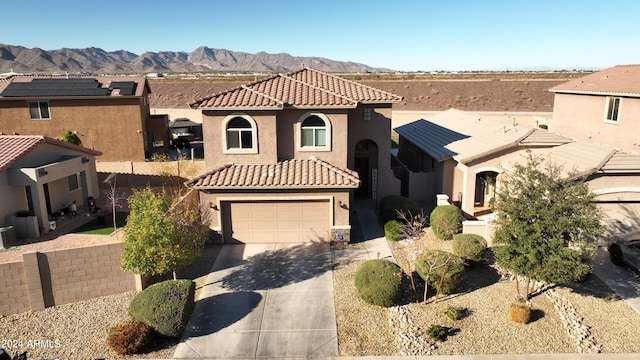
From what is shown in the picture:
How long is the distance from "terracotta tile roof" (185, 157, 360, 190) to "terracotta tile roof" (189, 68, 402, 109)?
9.00ft

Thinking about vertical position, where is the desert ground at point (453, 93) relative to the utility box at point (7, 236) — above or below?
above

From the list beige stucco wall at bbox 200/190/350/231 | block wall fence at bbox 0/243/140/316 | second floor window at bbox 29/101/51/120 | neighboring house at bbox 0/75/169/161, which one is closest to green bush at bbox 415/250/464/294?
beige stucco wall at bbox 200/190/350/231

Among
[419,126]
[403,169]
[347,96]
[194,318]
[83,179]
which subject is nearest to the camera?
[194,318]

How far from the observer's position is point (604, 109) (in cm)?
2567

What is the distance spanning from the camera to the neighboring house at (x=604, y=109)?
2355cm

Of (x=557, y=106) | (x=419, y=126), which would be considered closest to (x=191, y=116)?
(x=419, y=126)

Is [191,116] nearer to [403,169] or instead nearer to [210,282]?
→ [403,169]

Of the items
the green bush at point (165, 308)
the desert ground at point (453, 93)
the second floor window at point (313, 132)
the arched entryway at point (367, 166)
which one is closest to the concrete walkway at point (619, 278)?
the arched entryway at point (367, 166)

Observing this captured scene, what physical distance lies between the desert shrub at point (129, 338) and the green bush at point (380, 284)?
21.9 feet

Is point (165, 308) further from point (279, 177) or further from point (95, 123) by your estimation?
point (95, 123)

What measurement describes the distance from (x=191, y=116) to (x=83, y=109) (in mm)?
A: 26339

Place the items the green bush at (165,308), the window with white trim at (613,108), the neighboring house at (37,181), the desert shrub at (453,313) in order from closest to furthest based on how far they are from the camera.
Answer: the green bush at (165,308)
the desert shrub at (453,313)
the neighboring house at (37,181)
the window with white trim at (613,108)

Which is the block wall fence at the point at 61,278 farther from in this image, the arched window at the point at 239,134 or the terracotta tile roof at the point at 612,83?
the terracotta tile roof at the point at 612,83

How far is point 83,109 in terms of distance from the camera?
32469mm
